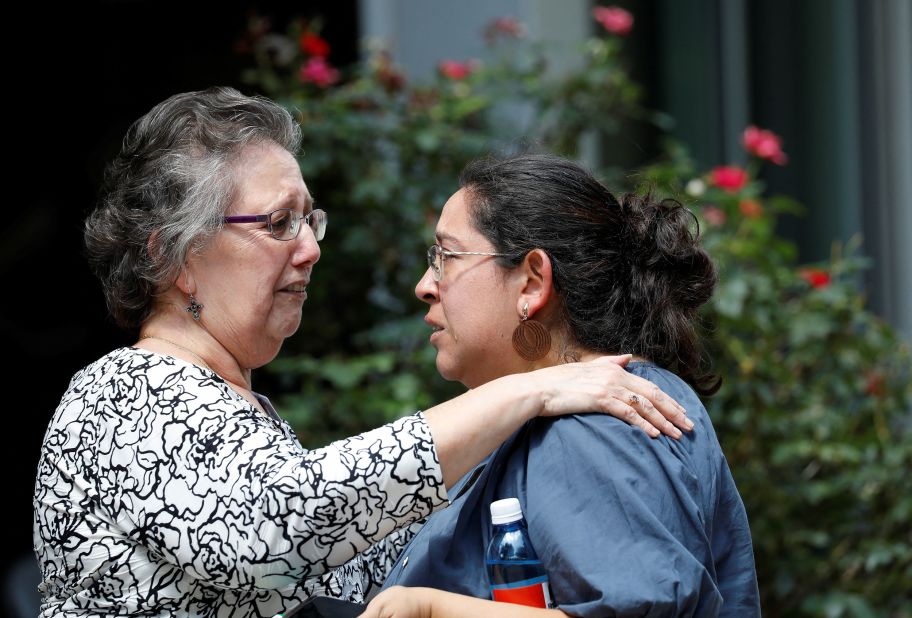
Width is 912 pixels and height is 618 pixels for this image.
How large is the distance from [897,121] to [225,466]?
4030mm

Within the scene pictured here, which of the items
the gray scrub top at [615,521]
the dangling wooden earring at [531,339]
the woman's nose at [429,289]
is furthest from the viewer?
the woman's nose at [429,289]

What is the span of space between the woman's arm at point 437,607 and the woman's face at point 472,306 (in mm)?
493

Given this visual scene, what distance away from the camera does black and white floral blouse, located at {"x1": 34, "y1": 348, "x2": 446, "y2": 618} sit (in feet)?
5.80

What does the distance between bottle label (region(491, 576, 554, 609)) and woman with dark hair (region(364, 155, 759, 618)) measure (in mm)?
27

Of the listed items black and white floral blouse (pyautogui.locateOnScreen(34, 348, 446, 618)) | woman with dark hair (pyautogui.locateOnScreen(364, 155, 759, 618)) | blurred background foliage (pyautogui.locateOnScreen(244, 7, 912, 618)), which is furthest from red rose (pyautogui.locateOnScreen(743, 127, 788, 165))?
black and white floral blouse (pyautogui.locateOnScreen(34, 348, 446, 618))

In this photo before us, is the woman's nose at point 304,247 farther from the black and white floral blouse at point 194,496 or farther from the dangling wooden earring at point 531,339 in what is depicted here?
the dangling wooden earring at point 531,339

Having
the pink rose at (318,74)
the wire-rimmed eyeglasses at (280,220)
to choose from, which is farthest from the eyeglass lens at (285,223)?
the pink rose at (318,74)

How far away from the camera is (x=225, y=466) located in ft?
5.94

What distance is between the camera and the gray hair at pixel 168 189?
6.84ft

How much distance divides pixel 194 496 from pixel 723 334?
2.52 metres

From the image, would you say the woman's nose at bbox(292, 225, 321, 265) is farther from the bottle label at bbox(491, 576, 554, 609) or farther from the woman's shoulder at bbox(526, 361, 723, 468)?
the bottle label at bbox(491, 576, 554, 609)

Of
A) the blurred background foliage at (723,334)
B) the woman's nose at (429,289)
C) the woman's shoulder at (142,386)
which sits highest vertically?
the woman's nose at (429,289)

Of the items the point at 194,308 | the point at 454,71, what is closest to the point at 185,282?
the point at 194,308

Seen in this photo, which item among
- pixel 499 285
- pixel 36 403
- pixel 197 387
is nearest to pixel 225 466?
pixel 197 387
